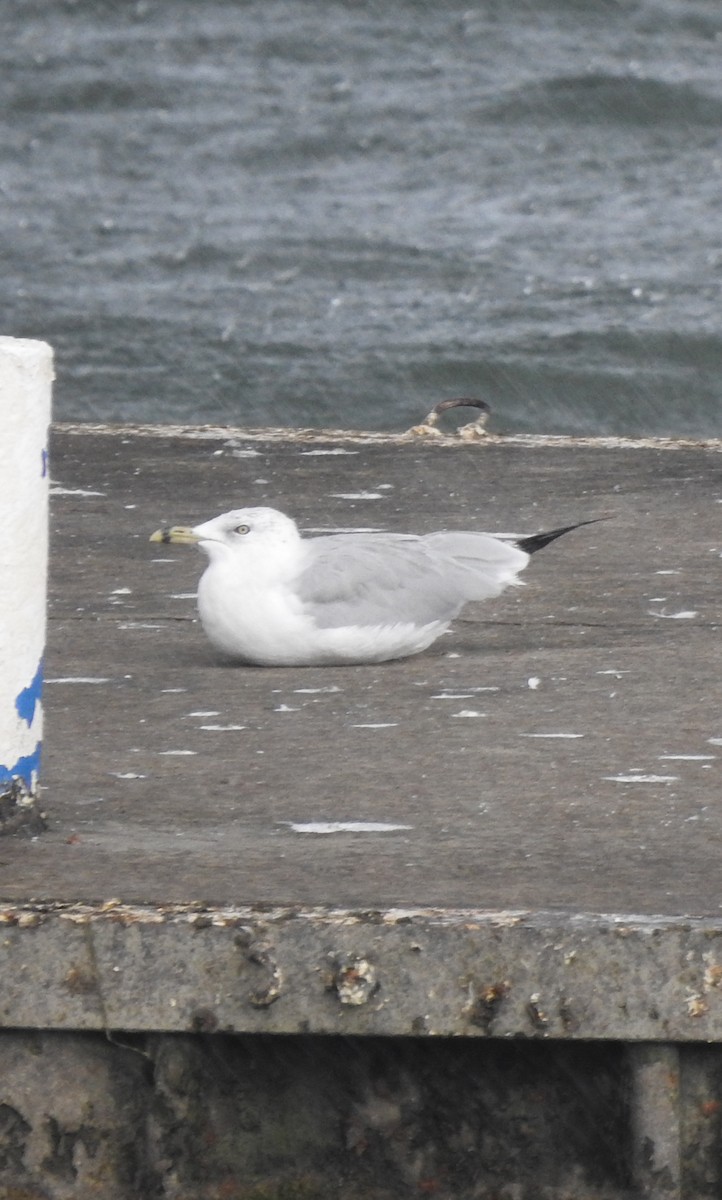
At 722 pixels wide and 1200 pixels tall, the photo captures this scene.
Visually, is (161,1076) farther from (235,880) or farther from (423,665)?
(423,665)

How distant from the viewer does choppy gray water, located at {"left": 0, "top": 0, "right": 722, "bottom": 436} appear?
45.1ft

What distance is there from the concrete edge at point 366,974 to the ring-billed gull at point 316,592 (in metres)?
1.72

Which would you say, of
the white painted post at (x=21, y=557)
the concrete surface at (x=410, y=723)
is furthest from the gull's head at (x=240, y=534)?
the white painted post at (x=21, y=557)

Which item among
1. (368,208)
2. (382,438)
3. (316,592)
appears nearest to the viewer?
(316,592)

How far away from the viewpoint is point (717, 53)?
1827 centimetres

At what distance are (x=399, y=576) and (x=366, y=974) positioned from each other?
1.92 meters

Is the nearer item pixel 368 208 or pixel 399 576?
pixel 399 576

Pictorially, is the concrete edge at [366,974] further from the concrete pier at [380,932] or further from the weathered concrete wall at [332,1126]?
the weathered concrete wall at [332,1126]

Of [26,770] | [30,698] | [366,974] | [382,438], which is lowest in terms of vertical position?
[366,974]

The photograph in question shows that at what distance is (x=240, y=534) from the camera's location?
4.91 metres

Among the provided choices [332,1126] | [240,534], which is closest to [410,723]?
[240,534]

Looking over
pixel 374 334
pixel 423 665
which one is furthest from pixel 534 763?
pixel 374 334

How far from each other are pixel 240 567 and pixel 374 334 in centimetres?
966

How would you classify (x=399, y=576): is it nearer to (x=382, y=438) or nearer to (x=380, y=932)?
(x=380, y=932)
